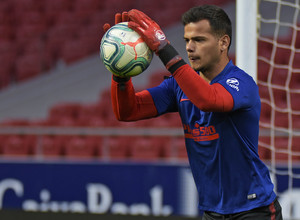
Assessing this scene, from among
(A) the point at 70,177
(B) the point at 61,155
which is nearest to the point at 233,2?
(B) the point at 61,155

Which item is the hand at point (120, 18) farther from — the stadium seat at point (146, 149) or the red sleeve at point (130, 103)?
the stadium seat at point (146, 149)

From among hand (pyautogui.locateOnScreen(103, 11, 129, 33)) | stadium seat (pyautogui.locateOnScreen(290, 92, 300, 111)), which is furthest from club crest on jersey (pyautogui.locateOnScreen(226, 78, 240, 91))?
stadium seat (pyautogui.locateOnScreen(290, 92, 300, 111))

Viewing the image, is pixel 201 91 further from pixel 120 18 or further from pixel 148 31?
pixel 120 18

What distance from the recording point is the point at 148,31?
2104mm

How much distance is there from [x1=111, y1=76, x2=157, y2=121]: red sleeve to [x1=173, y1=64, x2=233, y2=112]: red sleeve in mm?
406

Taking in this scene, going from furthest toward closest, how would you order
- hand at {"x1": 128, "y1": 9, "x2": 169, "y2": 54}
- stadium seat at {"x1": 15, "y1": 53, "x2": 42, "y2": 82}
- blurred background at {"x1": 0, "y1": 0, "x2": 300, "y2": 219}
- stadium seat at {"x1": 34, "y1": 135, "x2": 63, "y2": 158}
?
stadium seat at {"x1": 15, "y1": 53, "x2": 42, "y2": 82} → stadium seat at {"x1": 34, "y1": 135, "x2": 63, "y2": 158} → blurred background at {"x1": 0, "y1": 0, "x2": 300, "y2": 219} → hand at {"x1": 128, "y1": 9, "x2": 169, "y2": 54}

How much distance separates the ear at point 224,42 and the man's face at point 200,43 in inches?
1.3

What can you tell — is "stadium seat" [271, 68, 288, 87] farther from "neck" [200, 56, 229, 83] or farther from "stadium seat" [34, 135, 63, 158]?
"neck" [200, 56, 229, 83]

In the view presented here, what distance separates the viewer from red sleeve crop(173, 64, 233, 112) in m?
1.97

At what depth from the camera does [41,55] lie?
9016 mm

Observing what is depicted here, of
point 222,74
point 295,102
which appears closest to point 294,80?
point 295,102

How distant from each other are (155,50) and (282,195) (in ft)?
9.80

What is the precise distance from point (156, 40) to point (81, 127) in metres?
4.75

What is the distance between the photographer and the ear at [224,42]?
86.1 inches
